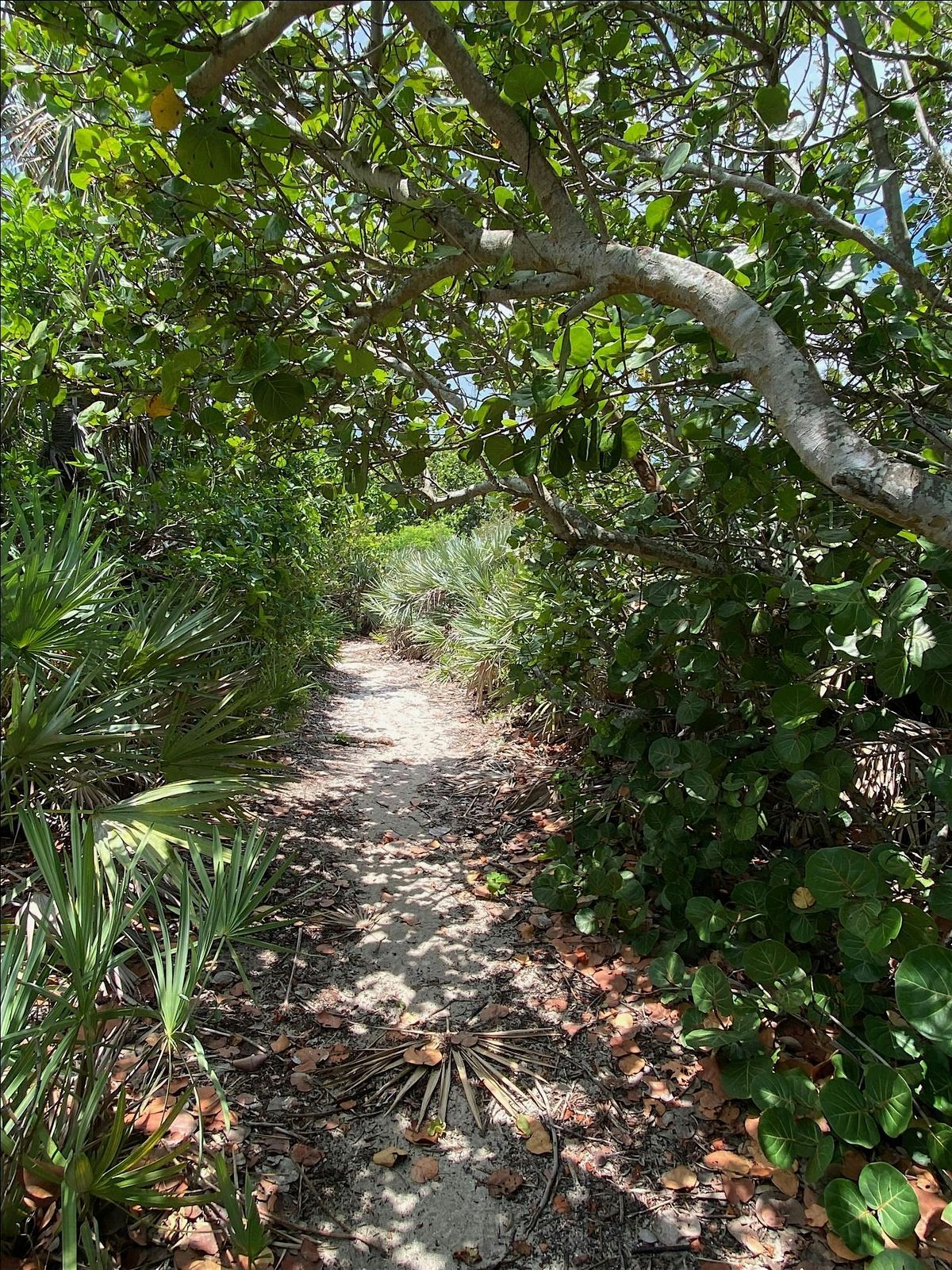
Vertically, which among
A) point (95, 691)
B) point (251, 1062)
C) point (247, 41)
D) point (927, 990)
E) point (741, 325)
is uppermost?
point (247, 41)

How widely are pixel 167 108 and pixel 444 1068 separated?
109 inches

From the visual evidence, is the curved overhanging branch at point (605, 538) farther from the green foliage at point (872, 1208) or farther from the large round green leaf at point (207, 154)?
the green foliage at point (872, 1208)

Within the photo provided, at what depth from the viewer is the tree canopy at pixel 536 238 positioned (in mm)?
1498

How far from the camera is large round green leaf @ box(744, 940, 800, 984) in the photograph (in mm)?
1995

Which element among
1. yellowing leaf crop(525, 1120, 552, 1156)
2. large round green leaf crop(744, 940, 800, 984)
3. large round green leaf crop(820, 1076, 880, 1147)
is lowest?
yellowing leaf crop(525, 1120, 552, 1156)

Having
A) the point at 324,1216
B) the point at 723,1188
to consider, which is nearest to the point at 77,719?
the point at 324,1216

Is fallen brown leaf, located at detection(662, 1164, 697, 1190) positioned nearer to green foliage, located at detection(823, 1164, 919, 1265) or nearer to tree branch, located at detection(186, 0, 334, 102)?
green foliage, located at detection(823, 1164, 919, 1265)

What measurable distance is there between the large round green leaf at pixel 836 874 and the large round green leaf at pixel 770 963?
27cm

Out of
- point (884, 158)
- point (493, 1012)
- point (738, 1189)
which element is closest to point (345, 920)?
point (493, 1012)

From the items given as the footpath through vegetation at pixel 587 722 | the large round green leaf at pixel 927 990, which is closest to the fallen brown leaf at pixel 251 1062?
the footpath through vegetation at pixel 587 722

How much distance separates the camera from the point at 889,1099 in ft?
5.52

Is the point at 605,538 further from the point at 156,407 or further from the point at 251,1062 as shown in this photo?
the point at 251,1062

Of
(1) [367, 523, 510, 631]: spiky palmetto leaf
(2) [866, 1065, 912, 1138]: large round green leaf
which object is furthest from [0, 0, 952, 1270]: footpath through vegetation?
(1) [367, 523, 510, 631]: spiky palmetto leaf

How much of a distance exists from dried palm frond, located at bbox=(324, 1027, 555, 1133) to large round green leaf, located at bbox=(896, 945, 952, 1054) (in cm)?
123
